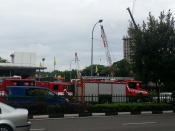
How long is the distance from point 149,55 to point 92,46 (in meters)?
34.5

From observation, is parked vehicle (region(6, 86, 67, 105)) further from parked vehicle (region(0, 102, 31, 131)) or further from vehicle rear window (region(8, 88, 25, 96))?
parked vehicle (region(0, 102, 31, 131))

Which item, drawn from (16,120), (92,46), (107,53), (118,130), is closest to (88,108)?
(118,130)

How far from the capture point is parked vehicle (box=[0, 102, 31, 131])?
13102mm

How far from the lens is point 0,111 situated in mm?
13156

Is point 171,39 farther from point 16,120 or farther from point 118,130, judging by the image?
point 16,120

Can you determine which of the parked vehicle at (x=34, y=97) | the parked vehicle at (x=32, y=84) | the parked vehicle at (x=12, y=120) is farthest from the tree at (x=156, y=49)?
the parked vehicle at (x=12, y=120)

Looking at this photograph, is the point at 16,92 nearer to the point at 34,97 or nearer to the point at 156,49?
the point at 34,97

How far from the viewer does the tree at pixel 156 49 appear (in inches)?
1287

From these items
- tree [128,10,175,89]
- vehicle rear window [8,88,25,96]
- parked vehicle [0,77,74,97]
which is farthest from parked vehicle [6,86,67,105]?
parked vehicle [0,77,74,97]

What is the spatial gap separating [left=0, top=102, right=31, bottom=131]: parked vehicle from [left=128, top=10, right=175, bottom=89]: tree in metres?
20.2

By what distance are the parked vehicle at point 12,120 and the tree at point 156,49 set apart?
66.2 ft

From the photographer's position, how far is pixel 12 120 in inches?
519

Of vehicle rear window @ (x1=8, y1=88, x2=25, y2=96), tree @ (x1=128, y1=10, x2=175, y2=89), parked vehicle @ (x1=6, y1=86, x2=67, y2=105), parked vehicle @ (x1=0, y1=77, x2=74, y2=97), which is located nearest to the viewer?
parked vehicle @ (x1=6, y1=86, x2=67, y2=105)

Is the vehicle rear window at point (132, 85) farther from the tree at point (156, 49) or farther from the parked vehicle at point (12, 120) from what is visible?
the parked vehicle at point (12, 120)
